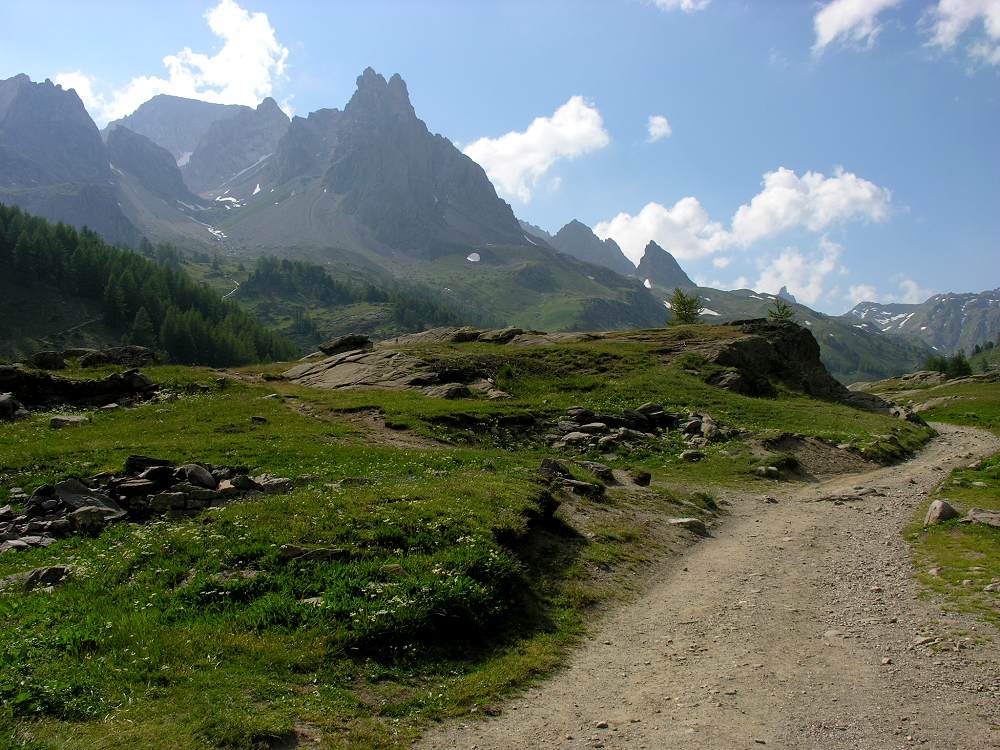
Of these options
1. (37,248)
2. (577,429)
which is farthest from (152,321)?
(577,429)

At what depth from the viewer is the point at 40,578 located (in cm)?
1380

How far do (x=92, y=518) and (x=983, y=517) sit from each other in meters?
27.1

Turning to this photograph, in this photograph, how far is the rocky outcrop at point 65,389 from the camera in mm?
42062

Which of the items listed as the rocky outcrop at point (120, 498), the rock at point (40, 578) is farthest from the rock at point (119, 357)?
the rock at point (40, 578)

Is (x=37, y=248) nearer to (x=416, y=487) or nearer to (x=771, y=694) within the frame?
(x=416, y=487)

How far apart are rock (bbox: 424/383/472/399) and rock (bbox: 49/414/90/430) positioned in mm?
22981

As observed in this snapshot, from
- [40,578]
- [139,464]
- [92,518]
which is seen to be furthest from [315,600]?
[139,464]

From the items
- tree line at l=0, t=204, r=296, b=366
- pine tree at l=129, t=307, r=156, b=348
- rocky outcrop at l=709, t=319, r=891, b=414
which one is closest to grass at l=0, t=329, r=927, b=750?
rocky outcrop at l=709, t=319, r=891, b=414

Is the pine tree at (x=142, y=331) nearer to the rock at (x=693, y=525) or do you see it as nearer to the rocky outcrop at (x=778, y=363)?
the rocky outcrop at (x=778, y=363)

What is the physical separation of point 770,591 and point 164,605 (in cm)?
1405

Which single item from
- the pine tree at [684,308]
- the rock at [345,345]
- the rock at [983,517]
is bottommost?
the rock at [983,517]

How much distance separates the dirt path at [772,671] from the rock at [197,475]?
47.2 feet

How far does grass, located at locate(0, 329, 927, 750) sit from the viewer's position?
354 inches

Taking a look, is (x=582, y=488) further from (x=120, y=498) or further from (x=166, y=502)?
(x=120, y=498)
